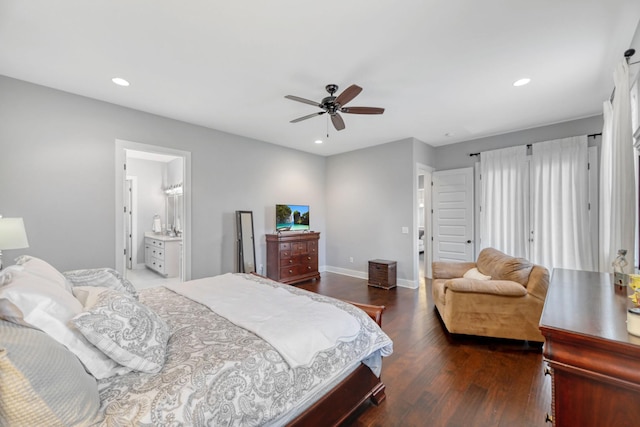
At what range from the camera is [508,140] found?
190 inches

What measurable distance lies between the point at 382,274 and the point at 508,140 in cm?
330

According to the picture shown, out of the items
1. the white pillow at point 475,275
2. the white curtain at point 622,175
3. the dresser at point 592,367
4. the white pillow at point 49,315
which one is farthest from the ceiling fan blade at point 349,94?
the white pillow at point 475,275

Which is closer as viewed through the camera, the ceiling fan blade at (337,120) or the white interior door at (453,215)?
the ceiling fan blade at (337,120)

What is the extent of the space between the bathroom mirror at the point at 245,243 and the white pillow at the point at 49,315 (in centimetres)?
349

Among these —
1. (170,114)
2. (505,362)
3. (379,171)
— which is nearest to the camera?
(505,362)

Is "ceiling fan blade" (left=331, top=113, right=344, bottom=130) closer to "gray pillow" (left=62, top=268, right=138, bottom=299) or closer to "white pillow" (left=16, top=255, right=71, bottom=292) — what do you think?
"gray pillow" (left=62, top=268, right=138, bottom=299)

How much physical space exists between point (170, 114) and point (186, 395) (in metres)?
3.88

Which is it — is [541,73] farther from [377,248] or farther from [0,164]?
[0,164]

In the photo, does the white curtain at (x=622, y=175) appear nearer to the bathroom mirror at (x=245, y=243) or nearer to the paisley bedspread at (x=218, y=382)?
the paisley bedspread at (x=218, y=382)

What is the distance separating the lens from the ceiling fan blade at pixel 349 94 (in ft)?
8.13

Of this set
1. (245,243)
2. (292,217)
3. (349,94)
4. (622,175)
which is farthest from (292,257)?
(622,175)

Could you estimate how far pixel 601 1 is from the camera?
6.14 ft

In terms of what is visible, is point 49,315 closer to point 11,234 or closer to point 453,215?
point 11,234

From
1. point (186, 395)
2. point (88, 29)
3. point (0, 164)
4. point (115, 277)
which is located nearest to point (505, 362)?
point (186, 395)
